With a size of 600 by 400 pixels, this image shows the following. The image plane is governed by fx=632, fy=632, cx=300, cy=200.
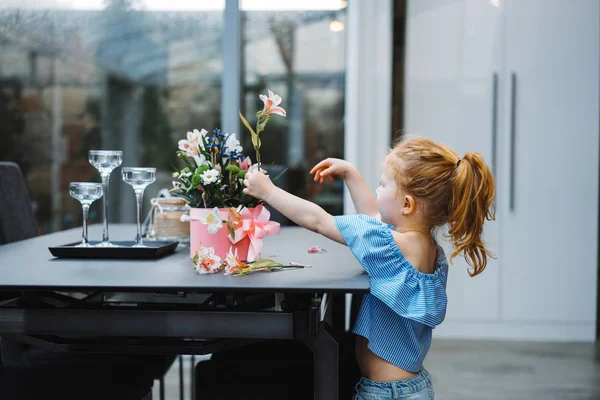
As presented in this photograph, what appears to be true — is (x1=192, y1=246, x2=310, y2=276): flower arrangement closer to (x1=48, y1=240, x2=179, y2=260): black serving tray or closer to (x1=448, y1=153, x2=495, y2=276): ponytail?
(x1=48, y1=240, x2=179, y2=260): black serving tray

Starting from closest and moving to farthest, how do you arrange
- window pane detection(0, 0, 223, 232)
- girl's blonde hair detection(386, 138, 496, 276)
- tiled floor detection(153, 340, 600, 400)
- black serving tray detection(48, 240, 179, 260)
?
girl's blonde hair detection(386, 138, 496, 276) < black serving tray detection(48, 240, 179, 260) < tiled floor detection(153, 340, 600, 400) < window pane detection(0, 0, 223, 232)

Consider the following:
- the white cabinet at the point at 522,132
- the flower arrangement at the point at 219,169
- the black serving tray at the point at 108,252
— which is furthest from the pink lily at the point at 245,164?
the white cabinet at the point at 522,132

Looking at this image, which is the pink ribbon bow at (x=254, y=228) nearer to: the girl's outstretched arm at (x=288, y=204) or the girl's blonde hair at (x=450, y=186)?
the girl's outstretched arm at (x=288, y=204)

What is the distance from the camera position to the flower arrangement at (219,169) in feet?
4.27

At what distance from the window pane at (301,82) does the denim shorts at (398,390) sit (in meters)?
2.60

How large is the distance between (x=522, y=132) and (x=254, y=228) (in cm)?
271

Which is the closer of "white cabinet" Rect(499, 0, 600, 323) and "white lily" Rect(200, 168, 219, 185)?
"white lily" Rect(200, 168, 219, 185)

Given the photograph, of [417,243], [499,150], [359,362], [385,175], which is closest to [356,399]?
[359,362]

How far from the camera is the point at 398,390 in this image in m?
1.32

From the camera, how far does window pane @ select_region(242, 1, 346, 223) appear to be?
396cm

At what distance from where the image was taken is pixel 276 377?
1418 millimetres

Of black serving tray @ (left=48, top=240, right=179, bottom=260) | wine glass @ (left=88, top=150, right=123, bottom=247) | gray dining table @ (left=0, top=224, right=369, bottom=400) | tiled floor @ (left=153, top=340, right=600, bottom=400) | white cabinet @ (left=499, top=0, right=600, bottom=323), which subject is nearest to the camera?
gray dining table @ (left=0, top=224, right=369, bottom=400)

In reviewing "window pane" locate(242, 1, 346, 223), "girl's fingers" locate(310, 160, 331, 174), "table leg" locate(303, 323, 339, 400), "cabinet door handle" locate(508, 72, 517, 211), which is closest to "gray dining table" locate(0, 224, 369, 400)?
"table leg" locate(303, 323, 339, 400)

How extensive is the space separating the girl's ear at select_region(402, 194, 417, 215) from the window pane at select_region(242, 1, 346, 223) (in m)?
2.56
